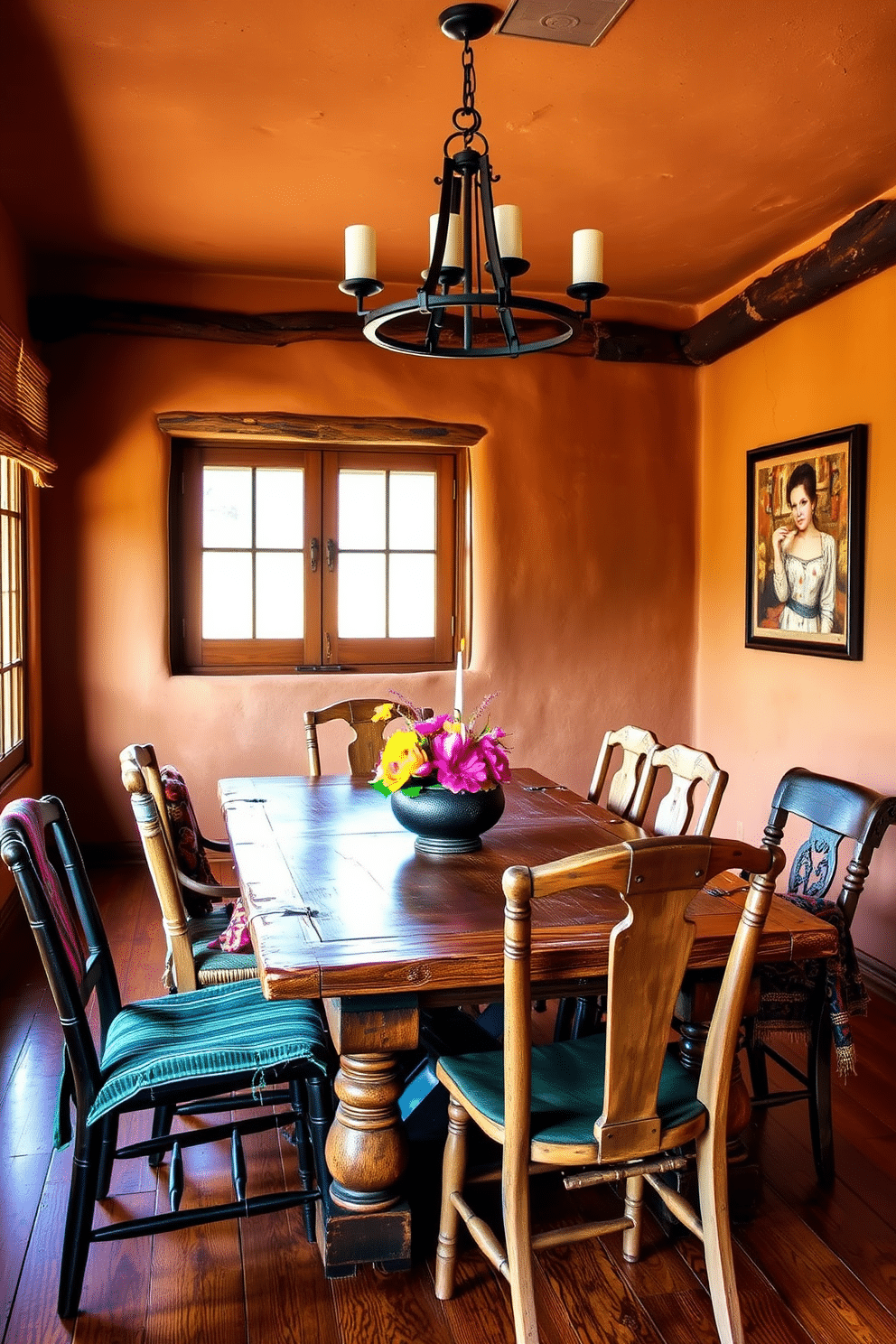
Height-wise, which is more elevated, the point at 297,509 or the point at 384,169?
the point at 384,169

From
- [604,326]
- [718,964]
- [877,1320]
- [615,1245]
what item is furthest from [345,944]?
[604,326]

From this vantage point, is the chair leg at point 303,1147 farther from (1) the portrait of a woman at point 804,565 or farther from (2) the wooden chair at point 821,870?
(1) the portrait of a woman at point 804,565

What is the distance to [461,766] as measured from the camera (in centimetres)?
244

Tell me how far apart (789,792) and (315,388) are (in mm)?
3055

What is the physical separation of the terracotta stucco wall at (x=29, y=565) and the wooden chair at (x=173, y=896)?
1372mm

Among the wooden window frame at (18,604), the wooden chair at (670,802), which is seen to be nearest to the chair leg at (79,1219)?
the wooden chair at (670,802)

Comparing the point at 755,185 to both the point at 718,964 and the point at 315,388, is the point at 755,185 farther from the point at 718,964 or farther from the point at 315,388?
the point at 718,964

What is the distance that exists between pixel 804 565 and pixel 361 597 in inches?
82.9

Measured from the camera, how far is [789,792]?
288 cm

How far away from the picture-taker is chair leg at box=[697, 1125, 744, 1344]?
181cm

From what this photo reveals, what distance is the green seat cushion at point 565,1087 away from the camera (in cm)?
178

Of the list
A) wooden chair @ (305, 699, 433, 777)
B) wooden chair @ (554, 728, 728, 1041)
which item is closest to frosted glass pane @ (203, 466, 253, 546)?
wooden chair @ (305, 699, 433, 777)

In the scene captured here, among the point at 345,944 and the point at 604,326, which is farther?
the point at 604,326

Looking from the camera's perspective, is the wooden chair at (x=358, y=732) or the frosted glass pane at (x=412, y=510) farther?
the frosted glass pane at (x=412, y=510)
